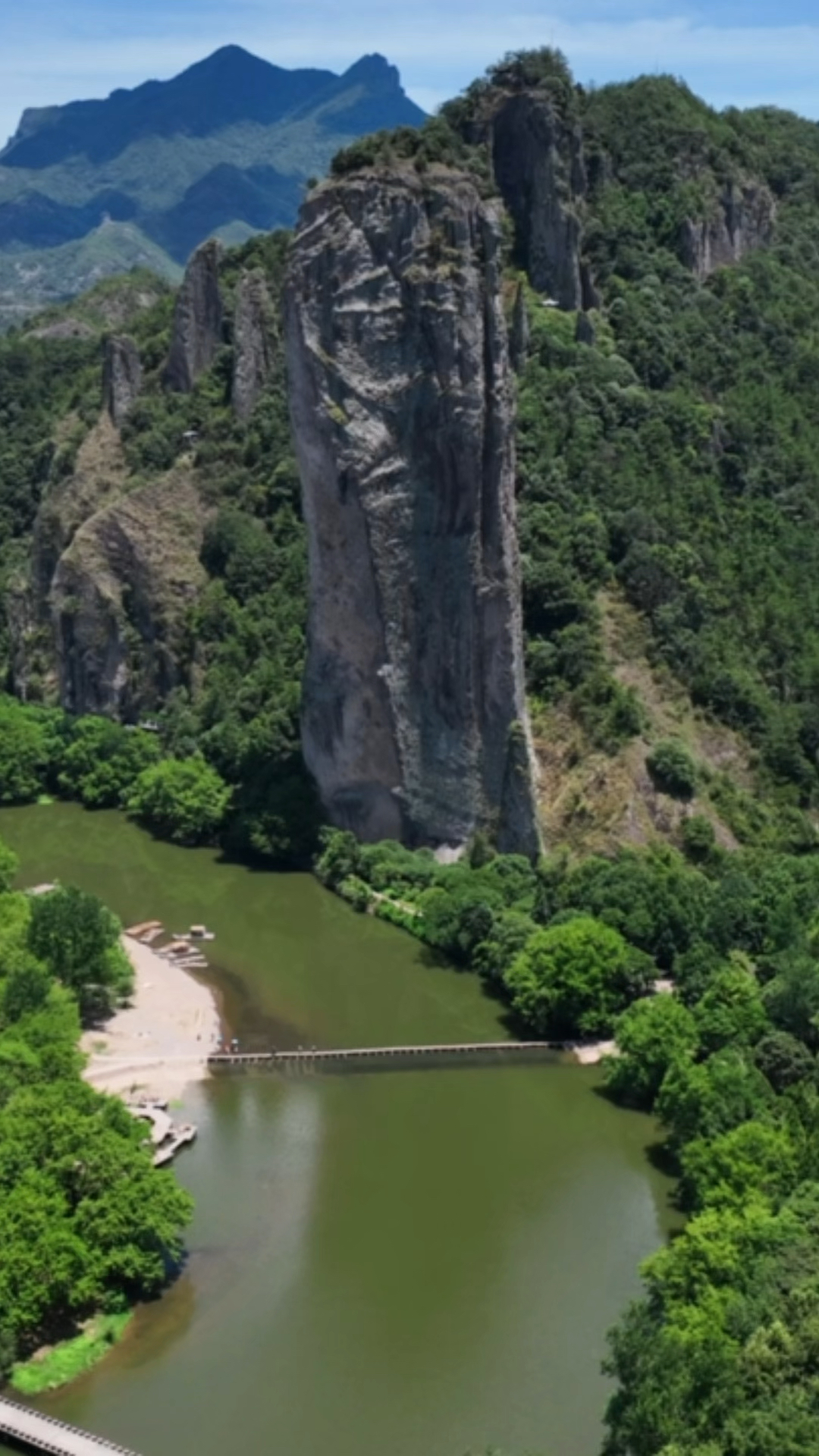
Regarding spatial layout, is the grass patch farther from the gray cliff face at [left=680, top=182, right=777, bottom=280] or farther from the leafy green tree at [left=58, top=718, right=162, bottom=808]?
the gray cliff face at [left=680, top=182, right=777, bottom=280]

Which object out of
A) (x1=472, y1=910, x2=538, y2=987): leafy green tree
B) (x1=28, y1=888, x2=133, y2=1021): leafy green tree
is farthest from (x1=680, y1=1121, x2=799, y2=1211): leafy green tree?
(x1=28, y1=888, x2=133, y2=1021): leafy green tree

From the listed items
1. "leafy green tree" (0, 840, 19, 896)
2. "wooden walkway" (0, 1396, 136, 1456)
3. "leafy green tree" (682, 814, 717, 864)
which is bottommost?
"wooden walkway" (0, 1396, 136, 1456)

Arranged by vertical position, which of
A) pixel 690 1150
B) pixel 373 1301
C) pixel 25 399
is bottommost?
pixel 373 1301

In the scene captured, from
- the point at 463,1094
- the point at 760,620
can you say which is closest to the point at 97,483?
the point at 760,620

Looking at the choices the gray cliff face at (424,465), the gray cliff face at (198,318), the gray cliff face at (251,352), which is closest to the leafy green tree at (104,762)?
the gray cliff face at (424,465)

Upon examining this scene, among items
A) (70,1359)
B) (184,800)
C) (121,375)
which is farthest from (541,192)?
(70,1359)

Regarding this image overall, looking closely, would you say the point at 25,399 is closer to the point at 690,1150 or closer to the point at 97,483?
the point at 97,483

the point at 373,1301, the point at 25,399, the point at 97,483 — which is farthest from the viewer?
the point at 25,399

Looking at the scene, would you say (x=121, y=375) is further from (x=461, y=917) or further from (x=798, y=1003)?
(x=798, y=1003)
